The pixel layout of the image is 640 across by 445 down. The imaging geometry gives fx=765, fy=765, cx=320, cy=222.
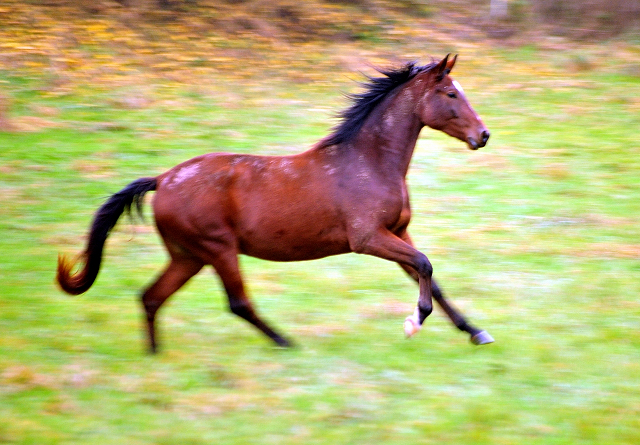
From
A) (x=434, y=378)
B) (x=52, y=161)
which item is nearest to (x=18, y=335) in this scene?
(x=434, y=378)

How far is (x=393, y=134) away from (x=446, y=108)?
403 mm

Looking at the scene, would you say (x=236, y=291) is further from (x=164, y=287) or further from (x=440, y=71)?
(x=440, y=71)

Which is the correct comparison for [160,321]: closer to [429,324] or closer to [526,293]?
[429,324]

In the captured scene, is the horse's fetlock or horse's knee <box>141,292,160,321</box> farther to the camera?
horse's knee <box>141,292,160,321</box>

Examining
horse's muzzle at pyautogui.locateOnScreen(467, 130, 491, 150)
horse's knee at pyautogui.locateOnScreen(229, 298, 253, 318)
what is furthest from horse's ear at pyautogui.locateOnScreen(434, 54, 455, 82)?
horse's knee at pyautogui.locateOnScreen(229, 298, 253, 318)

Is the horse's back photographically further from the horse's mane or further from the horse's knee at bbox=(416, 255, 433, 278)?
the horse's knee at bbox=(416, 255, 433, 278)

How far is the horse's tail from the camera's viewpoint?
5152 millimetres

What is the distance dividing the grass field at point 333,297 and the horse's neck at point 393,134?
1251mm

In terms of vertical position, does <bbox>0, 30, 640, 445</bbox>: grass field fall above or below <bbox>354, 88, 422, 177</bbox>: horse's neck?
below

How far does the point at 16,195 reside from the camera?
27.8ft

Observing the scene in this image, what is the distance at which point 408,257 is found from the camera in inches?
198

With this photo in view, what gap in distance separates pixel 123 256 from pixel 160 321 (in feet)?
5.35

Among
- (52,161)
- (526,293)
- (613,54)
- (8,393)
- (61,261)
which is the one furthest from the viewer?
(613,54)

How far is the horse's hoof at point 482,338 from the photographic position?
5207 millimetres
